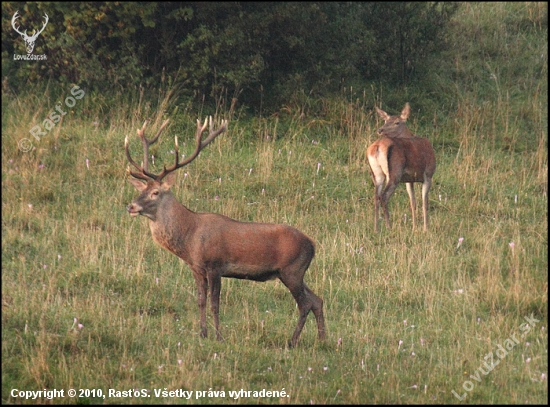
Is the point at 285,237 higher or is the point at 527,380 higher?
the point at 285,237

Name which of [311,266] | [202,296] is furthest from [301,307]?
[311,266]

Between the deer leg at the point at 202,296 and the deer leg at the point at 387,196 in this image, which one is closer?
the deer leg at the point at 202,296

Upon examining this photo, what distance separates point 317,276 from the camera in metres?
9.52

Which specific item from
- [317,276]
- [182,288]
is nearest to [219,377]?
[182,288]

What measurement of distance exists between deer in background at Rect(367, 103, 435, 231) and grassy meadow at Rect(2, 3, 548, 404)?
28cm

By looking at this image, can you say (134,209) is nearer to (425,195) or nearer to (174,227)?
(174,227)

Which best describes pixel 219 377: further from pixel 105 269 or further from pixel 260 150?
pixel 260 150

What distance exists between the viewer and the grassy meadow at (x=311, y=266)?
717 cm

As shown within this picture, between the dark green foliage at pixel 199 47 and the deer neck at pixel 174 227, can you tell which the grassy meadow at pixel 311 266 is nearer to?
the dark green foliage at pixel 199 47

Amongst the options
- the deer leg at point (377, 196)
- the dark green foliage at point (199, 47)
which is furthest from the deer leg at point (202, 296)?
the dark green foliage at point (199, 47)

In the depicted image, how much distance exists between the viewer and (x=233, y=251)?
7977 millimetres

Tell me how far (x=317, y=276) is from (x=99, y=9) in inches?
217

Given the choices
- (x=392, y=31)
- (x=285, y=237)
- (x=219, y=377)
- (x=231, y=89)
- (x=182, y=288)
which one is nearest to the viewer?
(x=219, y=377)

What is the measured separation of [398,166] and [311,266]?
232cm
